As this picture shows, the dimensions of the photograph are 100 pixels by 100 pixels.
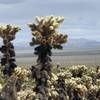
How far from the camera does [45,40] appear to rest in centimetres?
3102

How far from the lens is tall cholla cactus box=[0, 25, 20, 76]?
106ft

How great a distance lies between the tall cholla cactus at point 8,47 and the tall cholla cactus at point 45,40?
1809 millimetres

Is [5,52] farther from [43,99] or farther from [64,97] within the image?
[64,97]

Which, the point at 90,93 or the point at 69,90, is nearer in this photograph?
the point at 69,90

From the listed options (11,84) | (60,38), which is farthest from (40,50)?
(11,84)

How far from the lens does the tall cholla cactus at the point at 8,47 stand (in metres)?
32.3

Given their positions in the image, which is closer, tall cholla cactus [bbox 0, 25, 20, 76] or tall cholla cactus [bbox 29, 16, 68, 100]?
tall cholla cactus [bbox 29, 16, 68, 100]

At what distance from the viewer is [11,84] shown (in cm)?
1321

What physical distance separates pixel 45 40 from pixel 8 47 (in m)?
3.16

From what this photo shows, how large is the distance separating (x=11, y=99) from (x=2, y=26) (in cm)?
2021

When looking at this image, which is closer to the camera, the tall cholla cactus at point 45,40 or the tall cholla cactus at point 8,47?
the tall cholla cactus at point 45,40

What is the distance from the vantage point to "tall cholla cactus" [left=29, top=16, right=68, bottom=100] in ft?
99.2

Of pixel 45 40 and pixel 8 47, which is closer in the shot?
pixel 45 40

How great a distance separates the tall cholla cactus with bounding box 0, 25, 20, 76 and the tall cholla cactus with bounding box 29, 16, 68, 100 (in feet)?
5.93
